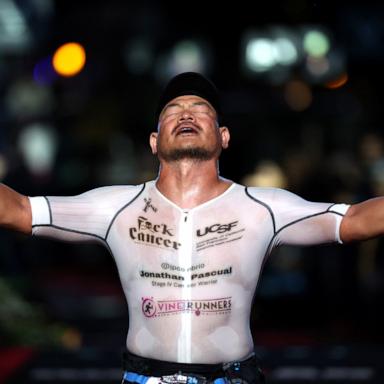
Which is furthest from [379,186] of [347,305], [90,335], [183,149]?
[183,149]

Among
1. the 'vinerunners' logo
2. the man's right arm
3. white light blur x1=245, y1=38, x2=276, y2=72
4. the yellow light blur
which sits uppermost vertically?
white light blur x1=245, y1=38, x2=276, y2=72

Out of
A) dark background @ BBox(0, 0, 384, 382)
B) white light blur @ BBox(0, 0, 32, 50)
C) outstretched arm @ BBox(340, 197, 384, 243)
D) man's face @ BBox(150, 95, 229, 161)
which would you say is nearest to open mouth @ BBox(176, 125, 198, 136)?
man's face @ BBox(150, 95, 229, 161)

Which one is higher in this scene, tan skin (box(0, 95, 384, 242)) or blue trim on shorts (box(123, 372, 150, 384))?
tan skin (box(0, 95, 384, 242))

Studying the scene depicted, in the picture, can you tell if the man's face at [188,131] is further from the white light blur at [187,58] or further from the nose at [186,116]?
the white light blur at [187,58]

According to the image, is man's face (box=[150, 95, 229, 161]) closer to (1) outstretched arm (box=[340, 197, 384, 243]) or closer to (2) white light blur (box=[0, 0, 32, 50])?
(1) outstretched arm (box=[340, 197, 384, 243])

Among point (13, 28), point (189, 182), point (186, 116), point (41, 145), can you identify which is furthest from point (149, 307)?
point (41, 145)

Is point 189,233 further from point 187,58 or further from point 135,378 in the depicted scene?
point 187,58

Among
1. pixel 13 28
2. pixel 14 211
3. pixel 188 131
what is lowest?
pixel 14 211

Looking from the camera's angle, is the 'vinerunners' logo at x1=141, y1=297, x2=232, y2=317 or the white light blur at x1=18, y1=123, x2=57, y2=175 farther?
the white light blur at x1=18, y1=123, x2=57, y2=175

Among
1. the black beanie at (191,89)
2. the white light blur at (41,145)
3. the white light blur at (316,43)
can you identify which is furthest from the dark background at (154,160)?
the black beanie at (191,89)

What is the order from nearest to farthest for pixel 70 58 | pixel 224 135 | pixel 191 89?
pixel 191 89 → pixel 224 135 → pixel 70 58

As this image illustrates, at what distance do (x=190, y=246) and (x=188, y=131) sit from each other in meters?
0.60

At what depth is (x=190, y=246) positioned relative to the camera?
5.55 metres

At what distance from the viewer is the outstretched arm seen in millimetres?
5426
